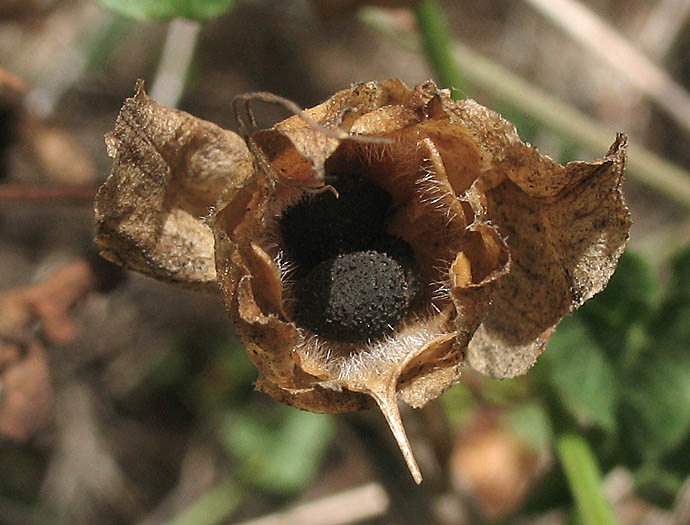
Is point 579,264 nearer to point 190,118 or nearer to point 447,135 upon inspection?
point 447,135

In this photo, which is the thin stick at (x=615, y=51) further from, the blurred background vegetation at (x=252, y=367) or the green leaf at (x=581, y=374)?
the green leaf at (x=581, y=374)

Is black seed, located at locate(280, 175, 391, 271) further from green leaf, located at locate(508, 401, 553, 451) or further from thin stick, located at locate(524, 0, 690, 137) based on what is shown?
green leaf, located at locate(508, 401, 553, 451)

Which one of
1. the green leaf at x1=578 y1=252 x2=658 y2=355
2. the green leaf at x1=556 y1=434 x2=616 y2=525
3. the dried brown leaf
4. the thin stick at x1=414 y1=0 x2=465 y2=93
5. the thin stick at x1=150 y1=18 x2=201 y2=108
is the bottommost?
the thin stick at x1=150 y1=18 x2=201 y2=108

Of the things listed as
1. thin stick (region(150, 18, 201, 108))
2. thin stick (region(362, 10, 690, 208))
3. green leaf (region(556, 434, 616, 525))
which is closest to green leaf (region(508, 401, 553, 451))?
thin stick (region(362, 10, 690, 208))

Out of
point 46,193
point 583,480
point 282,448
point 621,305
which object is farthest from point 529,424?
point 46,193

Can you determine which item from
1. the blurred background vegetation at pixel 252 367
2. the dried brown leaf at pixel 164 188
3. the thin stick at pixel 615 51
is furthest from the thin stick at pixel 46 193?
the thin stick at pixel 615 51

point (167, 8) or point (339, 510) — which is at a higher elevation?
point (167, 8)

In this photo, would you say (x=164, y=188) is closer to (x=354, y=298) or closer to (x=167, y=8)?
(x=354, y=298)

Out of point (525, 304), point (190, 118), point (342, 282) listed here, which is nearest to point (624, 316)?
point (525, 304)
